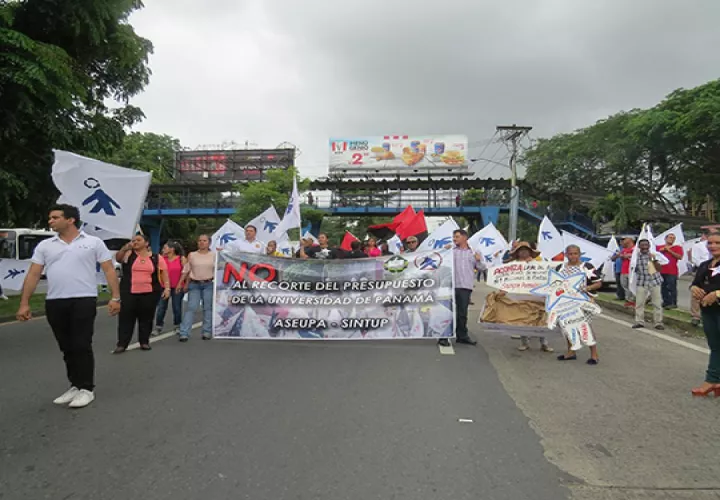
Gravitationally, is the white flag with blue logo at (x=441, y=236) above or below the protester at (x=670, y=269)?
above

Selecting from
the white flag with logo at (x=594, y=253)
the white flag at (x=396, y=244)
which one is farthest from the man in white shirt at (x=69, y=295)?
the white flag with logo at (x=594, y=253)

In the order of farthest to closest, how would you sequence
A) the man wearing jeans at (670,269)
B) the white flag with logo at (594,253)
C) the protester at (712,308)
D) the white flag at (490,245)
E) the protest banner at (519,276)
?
the white flag at (490,245)
the white flag with logo at (594,253)
the man wearing jeans at (670,269)
the protest banner at (519,276)
the protester at (712,308)

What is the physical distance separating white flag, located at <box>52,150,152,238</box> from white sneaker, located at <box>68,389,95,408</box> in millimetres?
2620

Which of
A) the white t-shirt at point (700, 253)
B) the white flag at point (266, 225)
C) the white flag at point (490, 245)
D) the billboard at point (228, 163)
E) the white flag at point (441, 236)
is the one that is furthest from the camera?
the billboard at point (228, 163)

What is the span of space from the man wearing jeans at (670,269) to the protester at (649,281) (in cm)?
189

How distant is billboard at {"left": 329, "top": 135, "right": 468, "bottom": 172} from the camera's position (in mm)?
47531

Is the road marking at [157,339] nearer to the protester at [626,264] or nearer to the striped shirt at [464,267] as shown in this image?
the striped shirt at [464,267]

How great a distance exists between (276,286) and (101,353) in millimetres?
2452

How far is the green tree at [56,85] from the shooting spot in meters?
8.57

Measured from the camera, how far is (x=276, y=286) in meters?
7.80

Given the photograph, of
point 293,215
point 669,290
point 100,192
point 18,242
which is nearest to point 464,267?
point 100,192

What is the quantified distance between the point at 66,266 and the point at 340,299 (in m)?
3.90

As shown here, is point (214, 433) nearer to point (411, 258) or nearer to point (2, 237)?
point (411, 258)

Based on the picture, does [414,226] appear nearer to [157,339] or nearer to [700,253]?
[157,339]
